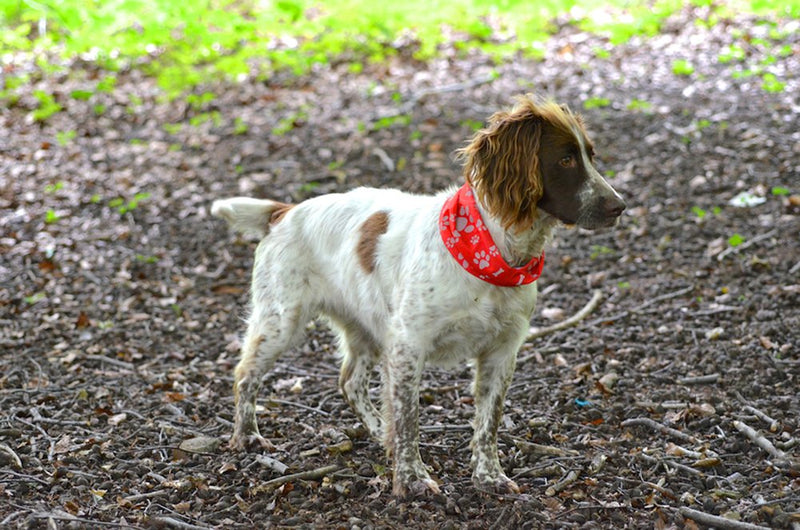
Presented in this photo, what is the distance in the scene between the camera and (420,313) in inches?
148

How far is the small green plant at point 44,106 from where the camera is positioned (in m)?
10.8

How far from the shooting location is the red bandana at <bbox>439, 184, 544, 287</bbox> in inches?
144

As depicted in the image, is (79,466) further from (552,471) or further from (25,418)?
(552,471)

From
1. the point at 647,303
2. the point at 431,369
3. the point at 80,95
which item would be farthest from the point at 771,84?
the point at 80,95

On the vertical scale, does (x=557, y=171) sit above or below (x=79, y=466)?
above

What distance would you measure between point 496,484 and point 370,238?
1320 mm

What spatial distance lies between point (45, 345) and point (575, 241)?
4218 millimetres

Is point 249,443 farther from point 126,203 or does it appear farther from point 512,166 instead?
point 126,203

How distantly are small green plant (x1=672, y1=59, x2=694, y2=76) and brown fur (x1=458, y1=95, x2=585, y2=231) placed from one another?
22.2ft

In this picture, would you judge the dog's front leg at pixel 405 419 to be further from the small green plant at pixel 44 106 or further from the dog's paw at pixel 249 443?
the small green plant at pixel 44 106

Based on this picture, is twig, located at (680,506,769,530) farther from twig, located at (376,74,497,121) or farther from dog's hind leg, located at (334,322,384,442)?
twig, located at (376,74,497,121)

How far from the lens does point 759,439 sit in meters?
4.02

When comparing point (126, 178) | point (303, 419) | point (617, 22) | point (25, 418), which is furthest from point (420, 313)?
point (617, 22)

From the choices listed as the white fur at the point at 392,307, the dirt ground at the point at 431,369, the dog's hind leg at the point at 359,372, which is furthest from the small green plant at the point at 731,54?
the dog's hind leg at the point at 359,372
